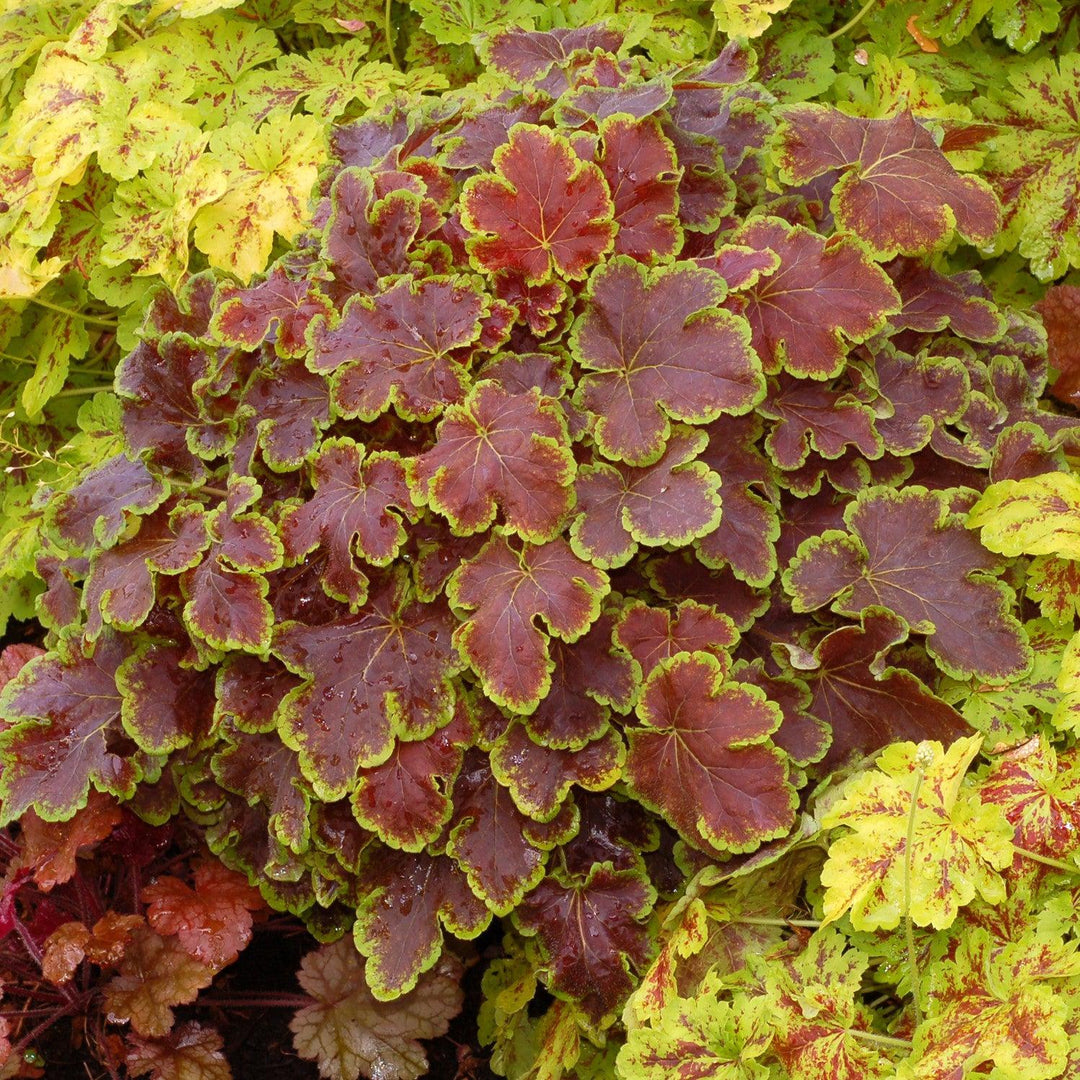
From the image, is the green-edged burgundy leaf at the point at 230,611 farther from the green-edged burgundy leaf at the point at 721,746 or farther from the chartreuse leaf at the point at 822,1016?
the chartreuse leaf at the point at 822,1016

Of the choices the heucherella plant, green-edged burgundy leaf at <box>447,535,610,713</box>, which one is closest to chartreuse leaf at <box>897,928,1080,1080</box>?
the heucherella plant

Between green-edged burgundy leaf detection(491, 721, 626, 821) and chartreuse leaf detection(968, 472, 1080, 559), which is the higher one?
chartreuse leaf detection(968, 472, 1080, 559)

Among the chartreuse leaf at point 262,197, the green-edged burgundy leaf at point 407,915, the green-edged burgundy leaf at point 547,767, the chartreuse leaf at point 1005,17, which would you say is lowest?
the green-edged burgundy leaf at point 407,915

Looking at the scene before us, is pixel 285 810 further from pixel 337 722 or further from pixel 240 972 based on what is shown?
pixel 240 972

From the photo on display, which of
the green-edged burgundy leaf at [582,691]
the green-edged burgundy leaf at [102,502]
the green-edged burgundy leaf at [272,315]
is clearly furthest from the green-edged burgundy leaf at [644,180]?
the green-edged burgundy leaf at [102,502]

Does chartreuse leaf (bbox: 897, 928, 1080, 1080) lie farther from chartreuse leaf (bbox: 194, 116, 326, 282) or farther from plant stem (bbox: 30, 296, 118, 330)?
plant stem (bbox: 30, 296, 118, 330)

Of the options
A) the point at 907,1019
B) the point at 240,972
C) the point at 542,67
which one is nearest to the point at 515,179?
the point at 542,67
